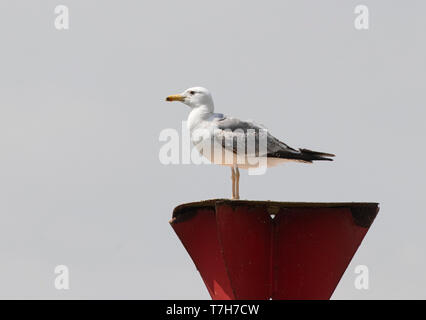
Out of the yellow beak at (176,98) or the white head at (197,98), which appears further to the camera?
the yellow beak at (176,98)

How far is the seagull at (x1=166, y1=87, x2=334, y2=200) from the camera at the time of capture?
17.5 m

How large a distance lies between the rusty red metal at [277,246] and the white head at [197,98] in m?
2.59

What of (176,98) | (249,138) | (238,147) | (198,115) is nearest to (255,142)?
(249,138)

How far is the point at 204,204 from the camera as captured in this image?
16.3 m

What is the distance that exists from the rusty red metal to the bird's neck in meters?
2.21

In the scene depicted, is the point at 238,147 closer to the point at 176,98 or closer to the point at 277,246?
the point at 176,98

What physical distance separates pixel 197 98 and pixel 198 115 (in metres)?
0.38

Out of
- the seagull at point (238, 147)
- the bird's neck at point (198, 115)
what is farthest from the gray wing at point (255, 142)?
the bird's neck at point (198, 115)

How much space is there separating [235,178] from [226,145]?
666 mm

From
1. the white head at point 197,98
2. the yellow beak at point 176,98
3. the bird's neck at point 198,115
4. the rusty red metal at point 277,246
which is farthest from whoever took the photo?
the yellow beak at point 176,98

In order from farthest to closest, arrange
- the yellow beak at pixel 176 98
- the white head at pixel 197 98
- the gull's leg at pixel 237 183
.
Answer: the yellow beak at pixel 176 98 < the white head at pixel 197 98 < the gull's leg at pixel 237 183

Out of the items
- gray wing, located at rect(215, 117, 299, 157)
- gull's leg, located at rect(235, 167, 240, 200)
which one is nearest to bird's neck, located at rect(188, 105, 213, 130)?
gray wing, located at rect(215, 117, 299, 157)

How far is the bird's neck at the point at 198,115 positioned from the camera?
710 inches

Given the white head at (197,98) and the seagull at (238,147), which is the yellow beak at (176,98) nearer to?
the white head at (197,98)
